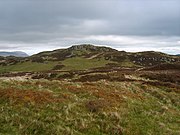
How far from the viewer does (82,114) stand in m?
19.2

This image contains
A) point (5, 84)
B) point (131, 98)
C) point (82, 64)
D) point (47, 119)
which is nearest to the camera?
point (47, 119)

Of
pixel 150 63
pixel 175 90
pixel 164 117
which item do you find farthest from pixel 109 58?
pixel 164 117

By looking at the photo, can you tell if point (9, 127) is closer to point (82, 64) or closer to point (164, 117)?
point (164, 117)

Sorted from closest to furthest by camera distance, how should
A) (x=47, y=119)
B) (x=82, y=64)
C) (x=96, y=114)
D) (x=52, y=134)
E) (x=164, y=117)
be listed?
(x=52, y=134)
(x=47, y=119)
(x=96, y=114)
(x=164, y=117)
(x=82, y=64)

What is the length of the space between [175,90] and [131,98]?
10.6 meters

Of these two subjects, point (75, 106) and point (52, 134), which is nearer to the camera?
point (52, 134)

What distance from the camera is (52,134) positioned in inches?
637

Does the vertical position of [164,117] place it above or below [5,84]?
below

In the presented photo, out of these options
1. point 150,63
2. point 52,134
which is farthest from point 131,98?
point 150,63

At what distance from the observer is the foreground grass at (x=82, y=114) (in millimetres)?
17188

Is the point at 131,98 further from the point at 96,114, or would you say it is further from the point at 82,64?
the point at 82,64

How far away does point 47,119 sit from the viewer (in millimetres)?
17875

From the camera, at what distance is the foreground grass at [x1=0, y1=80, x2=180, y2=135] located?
1719cm

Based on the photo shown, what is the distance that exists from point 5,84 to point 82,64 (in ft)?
309
